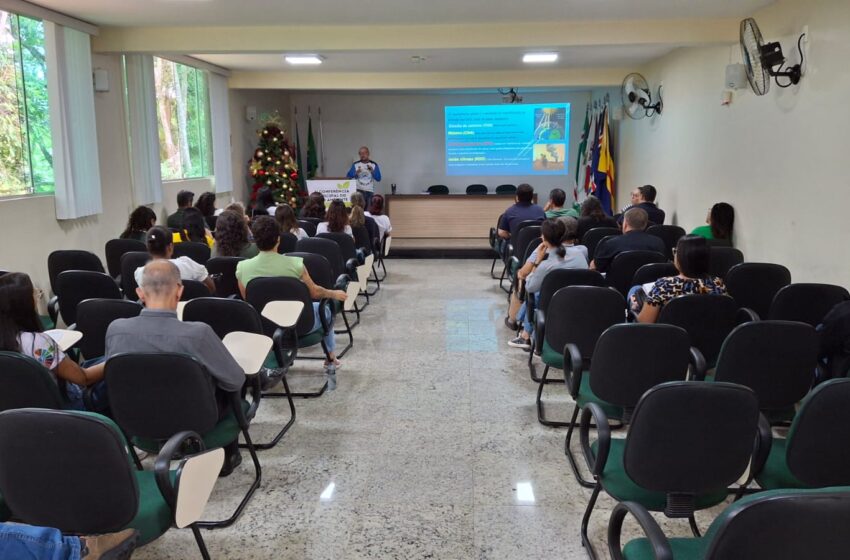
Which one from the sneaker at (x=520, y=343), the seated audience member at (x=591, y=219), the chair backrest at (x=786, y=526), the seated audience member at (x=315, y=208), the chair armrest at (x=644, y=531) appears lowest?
the sneaker at (x=520, y=343)

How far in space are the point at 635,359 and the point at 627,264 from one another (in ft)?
6.91

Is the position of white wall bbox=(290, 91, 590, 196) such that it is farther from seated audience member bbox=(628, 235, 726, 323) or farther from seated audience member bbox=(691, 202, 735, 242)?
seated audience member bbox=(628, 235, 726, 323)

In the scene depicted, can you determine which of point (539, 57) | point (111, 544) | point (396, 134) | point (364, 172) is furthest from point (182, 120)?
point (111, 544)

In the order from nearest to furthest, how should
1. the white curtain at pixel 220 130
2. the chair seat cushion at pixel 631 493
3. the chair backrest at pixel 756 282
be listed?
the chair seat cushion at pixel 631 493
the chair backrest at pixel 756 282
the white curtain at pixel 220 130

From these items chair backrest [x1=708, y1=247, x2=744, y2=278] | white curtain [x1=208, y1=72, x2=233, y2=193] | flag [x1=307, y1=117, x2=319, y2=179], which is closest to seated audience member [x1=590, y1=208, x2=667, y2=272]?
chair backrest [x1=708, y1=247, x2=744, y2=278]

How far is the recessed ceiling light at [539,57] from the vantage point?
8727 millimetres

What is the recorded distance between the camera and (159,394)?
8.16ft

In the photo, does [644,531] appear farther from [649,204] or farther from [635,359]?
[649,204]

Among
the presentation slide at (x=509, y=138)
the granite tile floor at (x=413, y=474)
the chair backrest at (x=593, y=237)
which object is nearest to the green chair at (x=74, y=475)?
the granite tile floor at (x=413, y=474)

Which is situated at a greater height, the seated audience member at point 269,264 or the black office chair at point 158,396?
the seated audience member at point 269,264

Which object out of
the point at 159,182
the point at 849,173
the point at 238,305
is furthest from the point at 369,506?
the point at 159,182

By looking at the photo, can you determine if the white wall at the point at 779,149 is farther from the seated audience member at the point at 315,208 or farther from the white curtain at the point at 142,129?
the white curtain at the point at 142,129

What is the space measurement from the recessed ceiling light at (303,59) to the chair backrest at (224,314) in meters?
6.09

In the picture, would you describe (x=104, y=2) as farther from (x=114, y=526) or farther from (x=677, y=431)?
(x=677, y=431)
